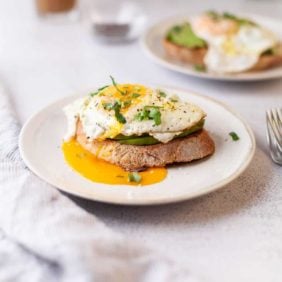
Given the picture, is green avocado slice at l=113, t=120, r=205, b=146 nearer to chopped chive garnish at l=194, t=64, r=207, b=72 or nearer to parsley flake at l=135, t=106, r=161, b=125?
parsley flake at l=135, t=106, r=161, b=125

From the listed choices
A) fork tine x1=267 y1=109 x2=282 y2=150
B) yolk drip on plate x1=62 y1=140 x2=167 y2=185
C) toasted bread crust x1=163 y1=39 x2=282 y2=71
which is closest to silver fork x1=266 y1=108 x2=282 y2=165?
fork tine x1=267 y1=109 x2=282 y2=150

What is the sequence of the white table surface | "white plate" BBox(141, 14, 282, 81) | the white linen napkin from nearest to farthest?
1. the white linen napkin
2. the white table surface
3. "white plate" BBox(141, 14, 282, 81)

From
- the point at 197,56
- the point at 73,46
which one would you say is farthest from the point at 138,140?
the point at 73,46

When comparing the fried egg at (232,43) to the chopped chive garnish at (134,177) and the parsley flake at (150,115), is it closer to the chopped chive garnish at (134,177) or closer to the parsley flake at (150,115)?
the parsley flake at (150,115)

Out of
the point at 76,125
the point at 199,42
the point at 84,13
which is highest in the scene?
the point at 76,125

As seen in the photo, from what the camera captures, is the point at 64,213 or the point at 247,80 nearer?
the point at 64,213

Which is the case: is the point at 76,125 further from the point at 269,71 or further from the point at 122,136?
the point at 269,71

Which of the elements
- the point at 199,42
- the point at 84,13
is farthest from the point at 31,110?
the point at 84,13
